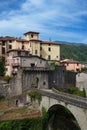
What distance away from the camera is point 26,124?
161ft

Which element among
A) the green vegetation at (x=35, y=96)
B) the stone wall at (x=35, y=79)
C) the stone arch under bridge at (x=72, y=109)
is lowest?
the stone arch under bridge at (x=72, y=109)

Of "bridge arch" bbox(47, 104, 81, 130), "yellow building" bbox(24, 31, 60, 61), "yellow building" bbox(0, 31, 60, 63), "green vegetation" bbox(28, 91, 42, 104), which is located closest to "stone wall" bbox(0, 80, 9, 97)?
"green vegetation" bbox(28, 91, 42, 104)

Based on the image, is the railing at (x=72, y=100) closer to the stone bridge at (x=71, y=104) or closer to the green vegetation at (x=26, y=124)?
the stone bridge at (x=71, y=104)

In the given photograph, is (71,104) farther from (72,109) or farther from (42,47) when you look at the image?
(42,47)

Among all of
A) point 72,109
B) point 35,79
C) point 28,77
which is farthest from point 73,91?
point 72,109

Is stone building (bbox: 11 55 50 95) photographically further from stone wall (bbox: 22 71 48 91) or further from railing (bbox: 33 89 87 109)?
railing (bbox: 33 89 87 109)

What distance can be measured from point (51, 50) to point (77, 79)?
64.0 ft

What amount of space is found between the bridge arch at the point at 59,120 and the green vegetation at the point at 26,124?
1.80 meters

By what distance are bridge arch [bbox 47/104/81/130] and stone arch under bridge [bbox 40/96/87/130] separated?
1.00m

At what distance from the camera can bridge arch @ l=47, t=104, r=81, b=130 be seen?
167 feet

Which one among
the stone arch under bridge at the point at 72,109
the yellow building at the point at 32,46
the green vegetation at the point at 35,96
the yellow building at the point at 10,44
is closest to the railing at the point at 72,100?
the stone arch under bridge at the point at 72,109

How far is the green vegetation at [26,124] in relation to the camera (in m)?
47.4

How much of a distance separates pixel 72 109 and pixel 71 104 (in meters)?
0.77

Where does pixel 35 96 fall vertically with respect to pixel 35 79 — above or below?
below
